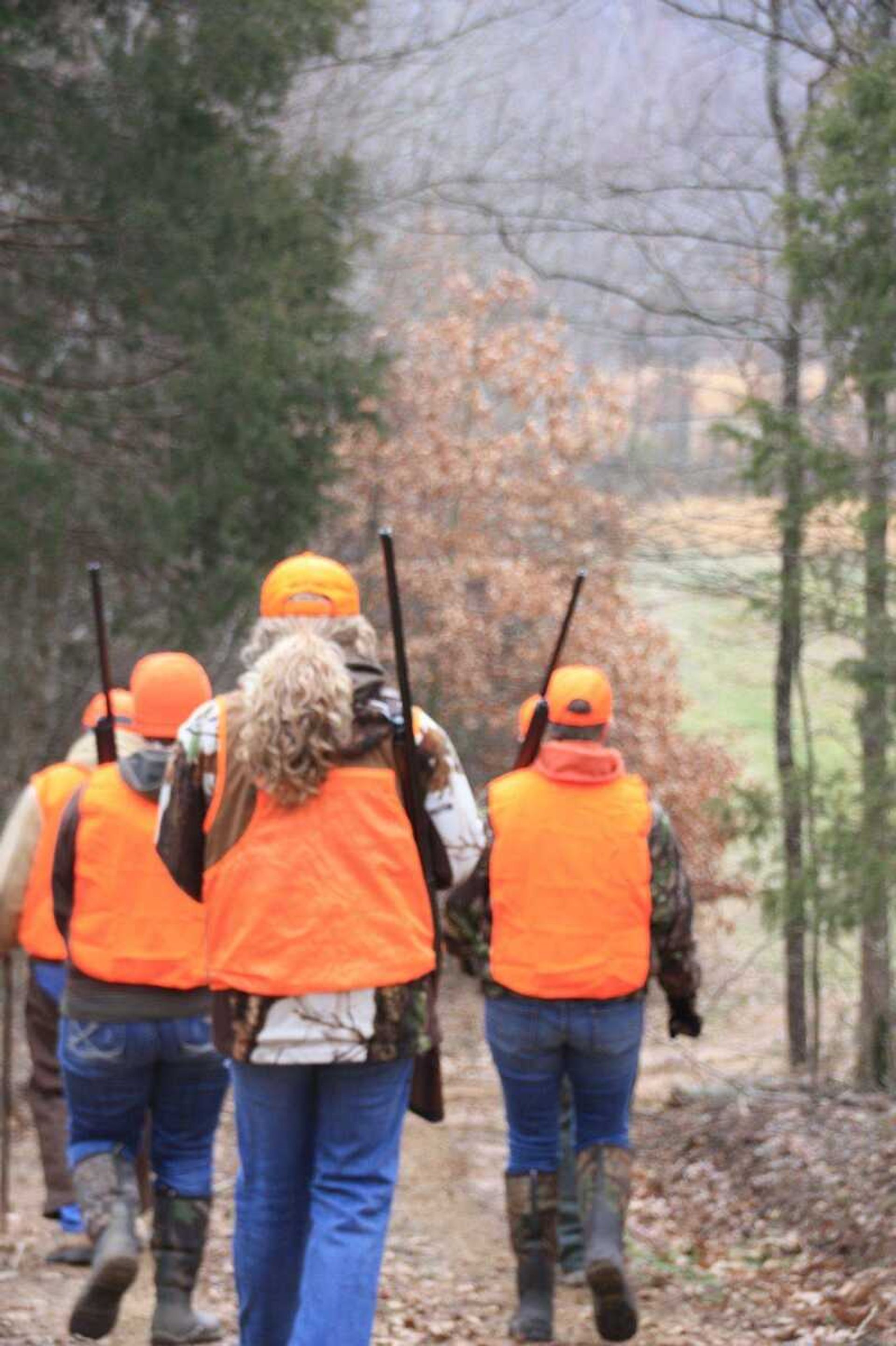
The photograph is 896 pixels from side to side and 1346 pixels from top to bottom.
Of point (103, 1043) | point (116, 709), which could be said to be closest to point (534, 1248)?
point (103, 1043)

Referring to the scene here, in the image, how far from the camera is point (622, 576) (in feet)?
47.9

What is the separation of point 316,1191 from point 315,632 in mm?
1259

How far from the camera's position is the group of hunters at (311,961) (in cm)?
362

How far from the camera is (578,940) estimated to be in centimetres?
507

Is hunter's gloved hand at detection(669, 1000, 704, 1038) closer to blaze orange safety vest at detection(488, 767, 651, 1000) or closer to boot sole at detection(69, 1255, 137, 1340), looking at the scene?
blaze orange safety vest at detection(488, 767, 651, 1000)

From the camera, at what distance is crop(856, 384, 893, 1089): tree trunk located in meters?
7.79

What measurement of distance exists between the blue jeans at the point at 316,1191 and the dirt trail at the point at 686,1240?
1616 mm

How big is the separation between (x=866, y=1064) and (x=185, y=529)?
5.48 metres

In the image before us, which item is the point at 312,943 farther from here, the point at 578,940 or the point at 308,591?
the point at 578,940

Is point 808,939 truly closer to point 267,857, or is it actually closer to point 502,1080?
point 502,1080

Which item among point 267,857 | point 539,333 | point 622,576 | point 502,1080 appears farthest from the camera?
point 539,333

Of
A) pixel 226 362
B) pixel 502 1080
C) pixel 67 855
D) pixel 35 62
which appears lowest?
pixel 502 1080

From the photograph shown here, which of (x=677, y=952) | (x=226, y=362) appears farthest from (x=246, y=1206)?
(x=226, y=362)

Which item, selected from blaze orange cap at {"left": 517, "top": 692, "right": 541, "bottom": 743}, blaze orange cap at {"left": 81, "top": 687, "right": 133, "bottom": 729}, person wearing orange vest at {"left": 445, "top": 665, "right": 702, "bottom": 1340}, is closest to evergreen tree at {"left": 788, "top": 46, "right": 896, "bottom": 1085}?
blaze orange cap at {"left": 517, "top": 692, "right": 541, "bottom": 743}
